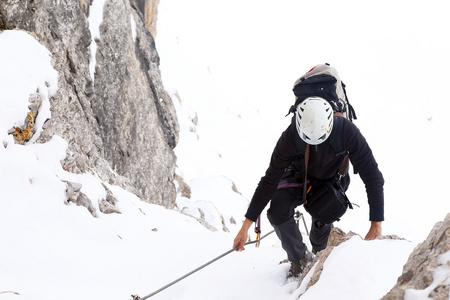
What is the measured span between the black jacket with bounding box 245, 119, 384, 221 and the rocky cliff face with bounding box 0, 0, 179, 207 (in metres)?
5.14

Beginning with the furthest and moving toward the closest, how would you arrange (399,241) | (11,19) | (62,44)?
(62,44) → (11,19) → (399,241)

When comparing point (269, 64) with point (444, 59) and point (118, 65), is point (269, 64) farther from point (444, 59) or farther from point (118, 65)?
point (118, 65)

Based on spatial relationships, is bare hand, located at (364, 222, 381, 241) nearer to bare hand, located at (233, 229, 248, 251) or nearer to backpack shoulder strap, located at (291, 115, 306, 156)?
backpack shoulder strap, located at (291, 115, 306, 156)

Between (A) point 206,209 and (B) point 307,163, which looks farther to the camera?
(A) point 206,209

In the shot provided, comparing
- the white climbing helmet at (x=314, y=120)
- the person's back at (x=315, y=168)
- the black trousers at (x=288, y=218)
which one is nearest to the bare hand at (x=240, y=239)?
the person's back at (x=315, y=168)

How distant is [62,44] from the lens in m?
11.8

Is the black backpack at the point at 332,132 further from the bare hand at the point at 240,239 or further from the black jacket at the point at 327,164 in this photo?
the bare hand at the point at 240,239

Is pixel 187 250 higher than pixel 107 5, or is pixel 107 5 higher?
pixel 107 5

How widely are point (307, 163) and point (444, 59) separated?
74475 millimetres

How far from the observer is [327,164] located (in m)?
4.87

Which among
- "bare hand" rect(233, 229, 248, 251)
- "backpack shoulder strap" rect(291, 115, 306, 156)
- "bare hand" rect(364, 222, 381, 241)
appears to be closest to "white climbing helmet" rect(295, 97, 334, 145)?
"backpack shoulder strap" rect(291, 115, 306, 156)

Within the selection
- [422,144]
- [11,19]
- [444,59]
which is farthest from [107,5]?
[444,59]

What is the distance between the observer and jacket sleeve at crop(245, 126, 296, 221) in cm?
470

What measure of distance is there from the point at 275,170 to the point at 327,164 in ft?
2.02
